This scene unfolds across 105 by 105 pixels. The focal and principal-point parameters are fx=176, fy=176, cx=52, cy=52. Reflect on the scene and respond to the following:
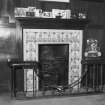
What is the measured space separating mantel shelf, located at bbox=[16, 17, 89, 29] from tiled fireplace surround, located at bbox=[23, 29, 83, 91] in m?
0.09

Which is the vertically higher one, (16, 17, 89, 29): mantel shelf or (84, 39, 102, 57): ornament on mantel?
(16, 17, 89, 29): mantel shelf

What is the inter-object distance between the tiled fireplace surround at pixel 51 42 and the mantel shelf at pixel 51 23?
3.6 inches

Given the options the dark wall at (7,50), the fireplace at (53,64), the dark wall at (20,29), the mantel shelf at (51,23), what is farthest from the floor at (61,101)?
the mantel shelf at (51,23)

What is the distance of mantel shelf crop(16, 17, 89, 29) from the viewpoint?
372 cm

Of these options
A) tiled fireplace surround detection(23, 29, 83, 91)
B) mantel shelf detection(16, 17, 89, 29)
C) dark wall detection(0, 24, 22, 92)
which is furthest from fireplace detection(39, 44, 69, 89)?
dark wall detection(0, 24, 22, 92)

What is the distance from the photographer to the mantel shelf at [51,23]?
372cm

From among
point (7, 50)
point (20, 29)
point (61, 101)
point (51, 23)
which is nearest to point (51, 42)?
point (51, 23)

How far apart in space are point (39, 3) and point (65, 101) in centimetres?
214

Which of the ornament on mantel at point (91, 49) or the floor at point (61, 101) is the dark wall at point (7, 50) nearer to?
the floor at point (61, 101)

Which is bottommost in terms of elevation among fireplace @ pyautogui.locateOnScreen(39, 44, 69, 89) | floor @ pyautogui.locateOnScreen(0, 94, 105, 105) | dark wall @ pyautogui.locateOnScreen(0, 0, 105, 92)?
floor @ pyautogui.locateOnScreen(0, 94, 105, 105)

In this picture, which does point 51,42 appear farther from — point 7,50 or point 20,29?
point 7,50

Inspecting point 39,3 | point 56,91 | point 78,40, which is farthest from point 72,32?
point 56,91

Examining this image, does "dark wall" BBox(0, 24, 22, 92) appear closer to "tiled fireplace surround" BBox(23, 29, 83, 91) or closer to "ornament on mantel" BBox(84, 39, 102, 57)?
"tiled fireplace surround" BBox(23, 29, 83, 91)

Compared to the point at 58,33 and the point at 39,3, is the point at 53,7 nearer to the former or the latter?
the point at 39,3
